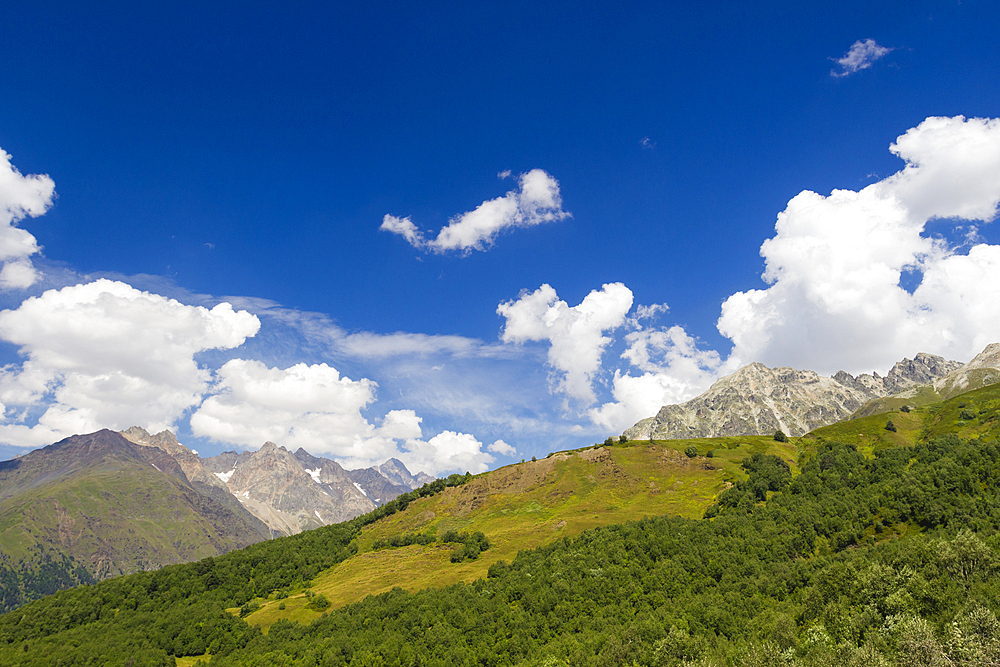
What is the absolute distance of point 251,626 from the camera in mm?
108688

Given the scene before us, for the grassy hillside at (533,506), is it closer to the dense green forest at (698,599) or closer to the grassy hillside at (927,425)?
the dense green forest at (698,599)

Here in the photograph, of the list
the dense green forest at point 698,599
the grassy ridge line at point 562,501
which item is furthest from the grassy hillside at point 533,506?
the dense green forest at point 698,599

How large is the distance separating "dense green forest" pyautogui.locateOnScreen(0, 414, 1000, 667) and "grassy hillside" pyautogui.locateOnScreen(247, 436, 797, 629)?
10.4 meters

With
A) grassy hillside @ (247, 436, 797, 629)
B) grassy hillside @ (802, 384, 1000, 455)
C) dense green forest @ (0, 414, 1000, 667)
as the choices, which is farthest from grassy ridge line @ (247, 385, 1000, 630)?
dense green forest @ (0, 414, 1000, 667)

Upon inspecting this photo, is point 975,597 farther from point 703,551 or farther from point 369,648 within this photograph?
point 369,648

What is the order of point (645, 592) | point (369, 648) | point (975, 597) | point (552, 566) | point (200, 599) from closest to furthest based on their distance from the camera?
1. point (975, 597)
2. point (369, 648)
3. point (645, 592)
4. point (552, 566)
5. point (200, 599)

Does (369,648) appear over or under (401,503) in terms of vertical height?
under

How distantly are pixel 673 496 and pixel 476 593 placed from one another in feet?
246

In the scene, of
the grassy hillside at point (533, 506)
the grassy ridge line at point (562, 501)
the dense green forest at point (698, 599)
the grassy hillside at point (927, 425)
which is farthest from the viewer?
the grassy hillside at point (927, 425)

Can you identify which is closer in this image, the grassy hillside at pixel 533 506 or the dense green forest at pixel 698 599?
the dense green forest at pixel 698 599

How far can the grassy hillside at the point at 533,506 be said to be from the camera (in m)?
122

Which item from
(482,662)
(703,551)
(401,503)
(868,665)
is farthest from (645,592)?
(401,503)

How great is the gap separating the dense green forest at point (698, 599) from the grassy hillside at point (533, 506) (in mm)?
10428

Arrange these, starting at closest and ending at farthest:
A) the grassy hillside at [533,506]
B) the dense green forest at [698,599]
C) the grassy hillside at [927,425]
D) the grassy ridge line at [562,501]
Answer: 1. the dense green forest at [698,599]
2. the grassy hillside at [533,506]
3. the grassy ridge line at [562,501]
4. the grassy hillside at [927,425]
